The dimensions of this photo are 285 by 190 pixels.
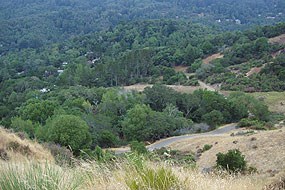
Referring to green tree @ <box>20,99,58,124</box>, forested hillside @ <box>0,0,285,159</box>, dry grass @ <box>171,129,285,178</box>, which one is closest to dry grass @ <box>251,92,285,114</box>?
forested hillside @ <box>0,0,285,159</box>

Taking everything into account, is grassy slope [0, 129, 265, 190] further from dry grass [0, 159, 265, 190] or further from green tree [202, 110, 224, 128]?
green tree [202, 110, 224, 128]

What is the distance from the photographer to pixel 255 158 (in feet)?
56.2

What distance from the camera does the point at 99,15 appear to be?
134 meters

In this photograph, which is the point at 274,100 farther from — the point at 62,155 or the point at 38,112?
the point at 62,155

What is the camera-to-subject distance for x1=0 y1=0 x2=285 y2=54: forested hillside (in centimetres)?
11256

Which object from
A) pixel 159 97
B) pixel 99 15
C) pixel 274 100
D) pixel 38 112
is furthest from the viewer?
pixel 99 15

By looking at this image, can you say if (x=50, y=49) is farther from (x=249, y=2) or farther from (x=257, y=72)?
(x=249, y=2)

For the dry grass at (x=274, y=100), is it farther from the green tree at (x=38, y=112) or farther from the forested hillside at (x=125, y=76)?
the green tree at (x=38, y=112)

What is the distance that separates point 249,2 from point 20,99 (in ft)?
398

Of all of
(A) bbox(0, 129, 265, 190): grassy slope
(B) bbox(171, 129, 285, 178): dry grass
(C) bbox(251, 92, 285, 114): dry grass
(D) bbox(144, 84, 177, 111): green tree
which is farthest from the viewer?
(D) bbox(144, 84, 177, 111): green tree

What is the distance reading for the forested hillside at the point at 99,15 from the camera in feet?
369

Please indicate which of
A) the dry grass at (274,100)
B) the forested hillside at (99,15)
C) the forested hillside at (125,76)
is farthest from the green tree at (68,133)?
the forested hillside at (99,15)

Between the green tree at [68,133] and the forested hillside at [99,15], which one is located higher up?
the green tree at [68,133]

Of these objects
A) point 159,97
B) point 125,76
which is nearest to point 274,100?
point 159,97
